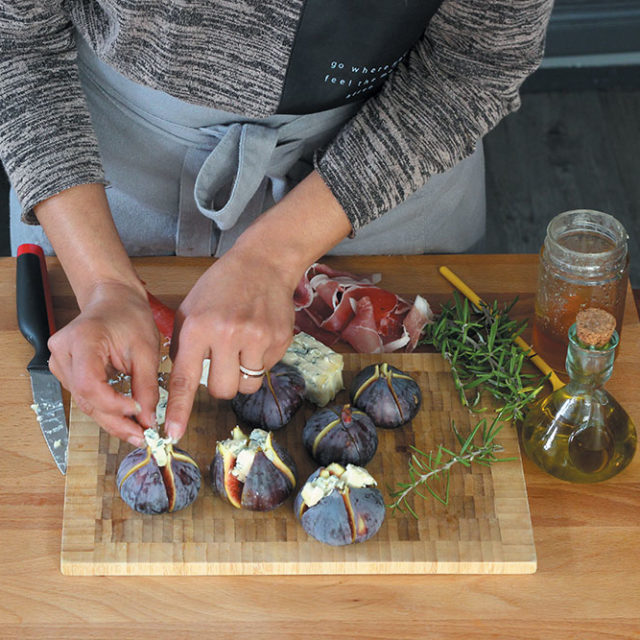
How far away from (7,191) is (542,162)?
1.60m

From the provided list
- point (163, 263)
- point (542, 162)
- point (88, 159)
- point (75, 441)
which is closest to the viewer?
point (75, 441)

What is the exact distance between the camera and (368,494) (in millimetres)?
946

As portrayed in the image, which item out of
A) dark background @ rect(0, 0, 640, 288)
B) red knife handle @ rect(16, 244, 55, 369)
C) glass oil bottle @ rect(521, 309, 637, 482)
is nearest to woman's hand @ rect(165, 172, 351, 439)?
red knife handle @ rect(16, 244, 55, 369)

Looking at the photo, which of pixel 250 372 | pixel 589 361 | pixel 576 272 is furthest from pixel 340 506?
pixel 576 272

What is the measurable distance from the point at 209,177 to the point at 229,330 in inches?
13.3

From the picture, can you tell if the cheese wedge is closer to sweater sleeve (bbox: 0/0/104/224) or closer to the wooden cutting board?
the wooden cutting board

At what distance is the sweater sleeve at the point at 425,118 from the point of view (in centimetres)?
116

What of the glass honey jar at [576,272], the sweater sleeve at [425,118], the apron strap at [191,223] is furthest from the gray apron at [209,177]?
the glass honey jar at [576,272]

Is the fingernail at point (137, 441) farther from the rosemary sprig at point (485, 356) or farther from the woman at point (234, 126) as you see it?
the rosemary sprig at point (485, 356)

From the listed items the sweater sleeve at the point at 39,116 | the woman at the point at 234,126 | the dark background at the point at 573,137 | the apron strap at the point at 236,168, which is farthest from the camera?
the dark background at the point at 573,137

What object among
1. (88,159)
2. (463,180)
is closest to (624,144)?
(463,180)

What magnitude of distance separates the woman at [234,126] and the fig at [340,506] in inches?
6.0

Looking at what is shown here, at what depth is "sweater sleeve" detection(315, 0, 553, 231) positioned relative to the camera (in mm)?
1160

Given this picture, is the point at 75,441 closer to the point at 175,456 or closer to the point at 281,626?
the point at 175,456
